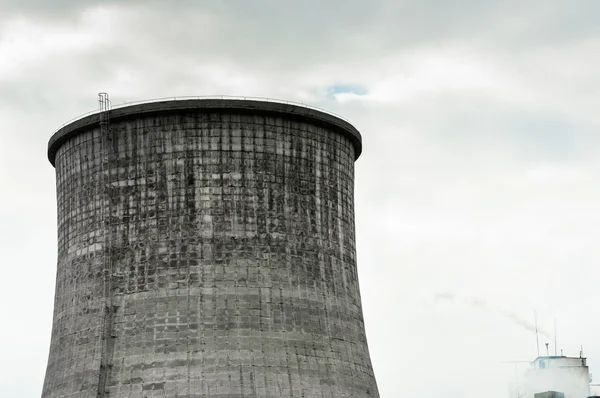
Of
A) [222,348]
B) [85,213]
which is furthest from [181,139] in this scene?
[222,348]

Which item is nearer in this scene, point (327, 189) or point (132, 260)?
point (132, 260)

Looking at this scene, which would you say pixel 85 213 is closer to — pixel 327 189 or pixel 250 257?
pixel 250 257

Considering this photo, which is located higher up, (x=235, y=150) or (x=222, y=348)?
(x=235, y=150)

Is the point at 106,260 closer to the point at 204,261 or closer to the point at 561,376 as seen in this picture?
the point at 204,261

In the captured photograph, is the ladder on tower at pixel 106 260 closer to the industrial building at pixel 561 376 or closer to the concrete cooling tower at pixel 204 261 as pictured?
the concrete cooling tower at pixel 204 261

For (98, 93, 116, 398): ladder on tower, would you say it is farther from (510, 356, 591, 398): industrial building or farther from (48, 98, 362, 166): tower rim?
(510, 356, 591, 398): industrial building

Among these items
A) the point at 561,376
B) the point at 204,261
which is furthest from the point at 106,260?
the point at 561,376

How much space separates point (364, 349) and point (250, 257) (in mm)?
5543

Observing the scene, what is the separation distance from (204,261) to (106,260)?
318cm

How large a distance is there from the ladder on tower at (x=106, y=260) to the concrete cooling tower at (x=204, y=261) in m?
0.04

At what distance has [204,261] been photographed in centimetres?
3008

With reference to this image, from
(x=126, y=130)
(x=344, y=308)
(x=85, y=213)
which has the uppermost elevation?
(x=126, y=130)

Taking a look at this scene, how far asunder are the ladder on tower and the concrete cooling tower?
4cm

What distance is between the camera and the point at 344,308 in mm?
32000
